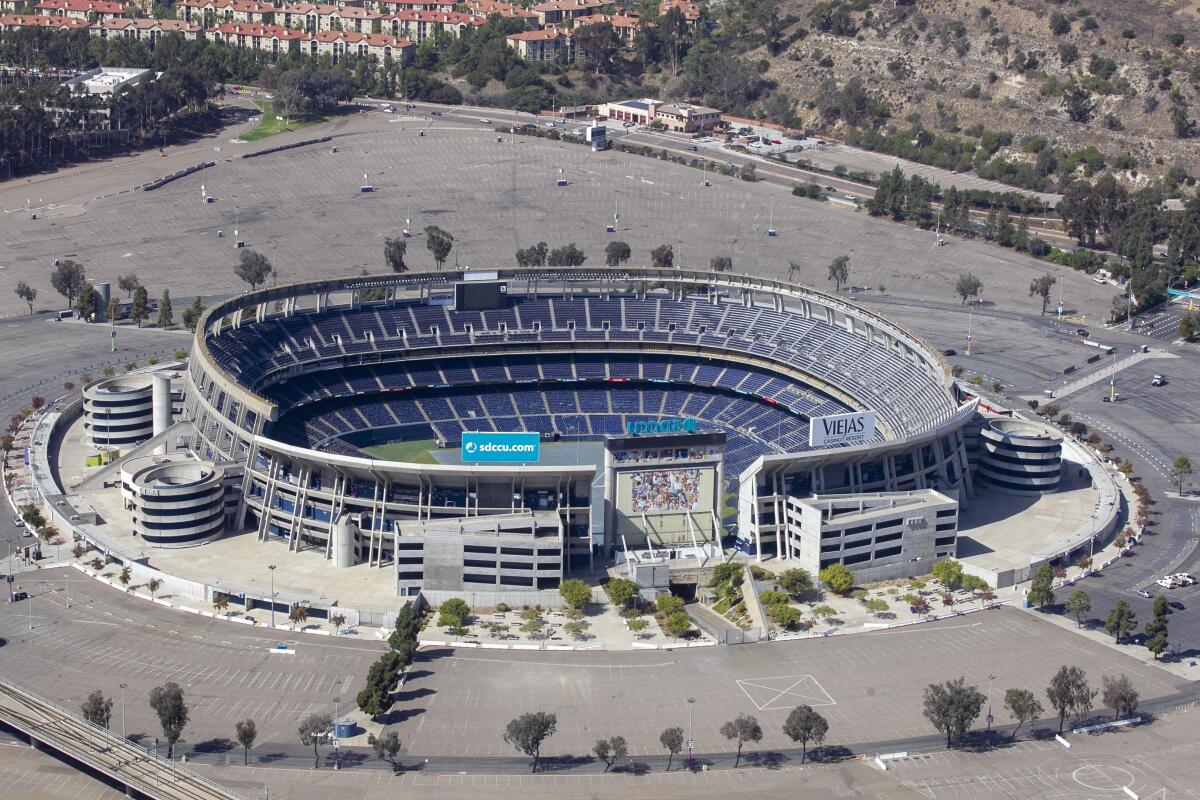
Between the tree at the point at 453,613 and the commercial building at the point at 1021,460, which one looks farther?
the commercial building at the point at 1021,460

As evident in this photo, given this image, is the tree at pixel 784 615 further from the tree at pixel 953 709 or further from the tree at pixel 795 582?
the tree at pixel 953 709

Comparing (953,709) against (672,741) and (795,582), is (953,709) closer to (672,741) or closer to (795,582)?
(672,741)

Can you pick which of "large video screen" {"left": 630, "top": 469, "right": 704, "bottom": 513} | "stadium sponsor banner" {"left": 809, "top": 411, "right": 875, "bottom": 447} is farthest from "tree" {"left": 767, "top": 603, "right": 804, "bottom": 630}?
"stadium sponsor banner" {"left": 809, "top": 411, "right": 875, "bottom": 447}

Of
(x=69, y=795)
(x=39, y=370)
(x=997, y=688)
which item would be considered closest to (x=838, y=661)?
(x=997, y=688)

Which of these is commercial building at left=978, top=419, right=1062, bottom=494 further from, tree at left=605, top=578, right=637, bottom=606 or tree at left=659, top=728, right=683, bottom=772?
tree at left=659, top=728, right=683, bottom=772

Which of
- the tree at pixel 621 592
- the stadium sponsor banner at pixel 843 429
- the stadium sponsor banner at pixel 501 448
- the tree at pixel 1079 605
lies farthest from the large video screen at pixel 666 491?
the tree at pixel 1079 605

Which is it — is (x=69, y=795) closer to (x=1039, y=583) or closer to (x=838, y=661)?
(x=838, y=661)
